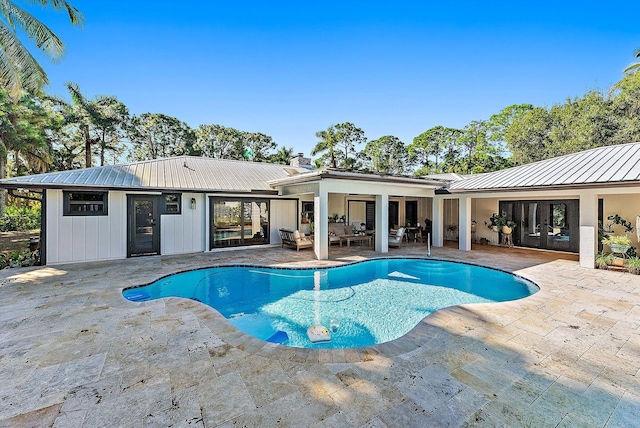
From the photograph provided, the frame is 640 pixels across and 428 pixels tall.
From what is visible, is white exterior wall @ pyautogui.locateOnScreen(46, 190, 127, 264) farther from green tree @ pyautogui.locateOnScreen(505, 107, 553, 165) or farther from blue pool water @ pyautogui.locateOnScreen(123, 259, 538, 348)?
green tree @ pyautogui.locateOnScreen(505, 107, 553, 165)

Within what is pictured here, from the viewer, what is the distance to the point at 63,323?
4.45 m

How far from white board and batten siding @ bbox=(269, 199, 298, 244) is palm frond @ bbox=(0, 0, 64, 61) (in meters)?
8.99

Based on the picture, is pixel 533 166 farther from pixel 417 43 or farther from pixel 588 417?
pixel 588 417

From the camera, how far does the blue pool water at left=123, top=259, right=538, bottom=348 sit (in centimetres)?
525

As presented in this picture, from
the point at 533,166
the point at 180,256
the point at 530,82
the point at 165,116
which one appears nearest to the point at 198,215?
the point at 180,256

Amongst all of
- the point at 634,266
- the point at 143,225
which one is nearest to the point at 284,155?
the point at 143,225

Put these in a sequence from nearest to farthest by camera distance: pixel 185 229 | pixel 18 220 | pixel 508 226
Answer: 1. pixel 185 229
2. pixel 508 226
3. pixel 18 220

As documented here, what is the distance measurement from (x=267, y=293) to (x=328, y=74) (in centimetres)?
1127

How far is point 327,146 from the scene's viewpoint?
30031 millimetres

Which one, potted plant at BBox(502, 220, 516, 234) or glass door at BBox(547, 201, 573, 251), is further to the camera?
potted plant at BBox(502, 220, 516, 234)

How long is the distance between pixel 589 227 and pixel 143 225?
1493 cm

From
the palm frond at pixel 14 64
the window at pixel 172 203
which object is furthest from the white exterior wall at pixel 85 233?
the palm frond at pixel 14 64

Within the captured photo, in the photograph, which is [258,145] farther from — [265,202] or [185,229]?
[185,229]

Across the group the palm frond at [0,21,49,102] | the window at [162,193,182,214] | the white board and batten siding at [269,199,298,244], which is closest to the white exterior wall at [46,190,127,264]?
the window at [162,193,182,214]
